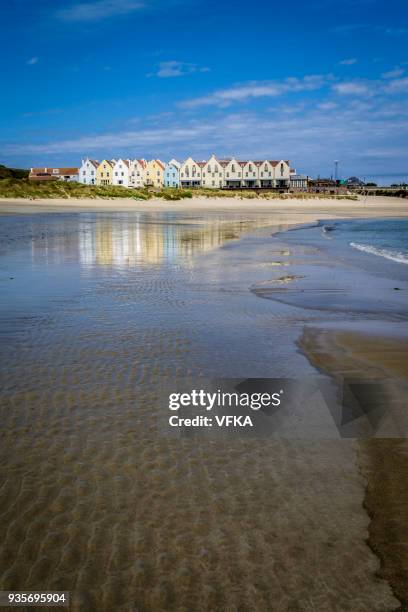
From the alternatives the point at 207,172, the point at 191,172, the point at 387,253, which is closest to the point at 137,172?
the point at 191,172

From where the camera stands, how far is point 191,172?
412 ft

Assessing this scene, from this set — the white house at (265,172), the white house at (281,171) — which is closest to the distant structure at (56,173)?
the white house at (265,172)

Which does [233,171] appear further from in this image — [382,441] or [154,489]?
[154,489]

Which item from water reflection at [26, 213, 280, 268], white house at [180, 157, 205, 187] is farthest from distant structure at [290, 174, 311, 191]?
water reflection at [26, 213, 280, 268]

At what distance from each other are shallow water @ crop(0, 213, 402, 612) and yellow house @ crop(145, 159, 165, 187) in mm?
124933

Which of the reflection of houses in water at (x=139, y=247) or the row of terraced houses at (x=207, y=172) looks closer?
the reflection of houses in water at (x=139, y=247)

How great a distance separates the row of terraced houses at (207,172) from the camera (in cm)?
12406

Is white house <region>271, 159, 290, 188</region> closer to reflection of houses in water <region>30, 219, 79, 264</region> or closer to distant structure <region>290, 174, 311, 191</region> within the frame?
distant structure <region>290, 174, 311, 191</region>

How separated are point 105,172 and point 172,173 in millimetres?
17624

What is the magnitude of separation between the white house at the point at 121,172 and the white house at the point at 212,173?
19.6 m

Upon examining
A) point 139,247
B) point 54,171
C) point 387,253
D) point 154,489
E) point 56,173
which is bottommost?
point 154,489

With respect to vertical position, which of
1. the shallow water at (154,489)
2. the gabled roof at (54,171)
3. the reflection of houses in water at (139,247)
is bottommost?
the shallow water at (154,489)

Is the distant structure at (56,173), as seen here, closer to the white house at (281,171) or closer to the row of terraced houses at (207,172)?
the row of terraced houses at (207,172)

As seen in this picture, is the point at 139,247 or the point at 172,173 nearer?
the point at 139,247
